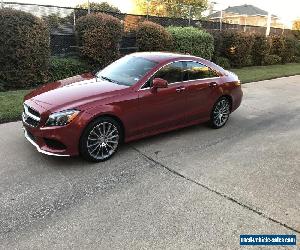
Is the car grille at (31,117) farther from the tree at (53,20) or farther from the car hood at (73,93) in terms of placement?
the tree at (53,20)

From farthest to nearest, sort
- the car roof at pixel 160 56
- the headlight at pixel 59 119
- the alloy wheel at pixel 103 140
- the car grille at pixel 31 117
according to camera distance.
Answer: the car roof at pixel 160 56
the alloy wheel at pixel 103 140
the car grille at pixel 31 117
the headlight at pixel 59 119

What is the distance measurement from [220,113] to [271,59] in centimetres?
1583

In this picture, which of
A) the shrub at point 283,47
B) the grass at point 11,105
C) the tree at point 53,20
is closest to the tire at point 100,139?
the grass at point 11,105

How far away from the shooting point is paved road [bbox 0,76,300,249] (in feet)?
12.1

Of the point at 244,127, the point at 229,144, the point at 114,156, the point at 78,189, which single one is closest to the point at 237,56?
the point at 244,127

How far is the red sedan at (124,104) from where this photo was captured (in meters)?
5.08

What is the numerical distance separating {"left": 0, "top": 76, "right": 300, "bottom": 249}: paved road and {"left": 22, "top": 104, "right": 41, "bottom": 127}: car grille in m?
0.58

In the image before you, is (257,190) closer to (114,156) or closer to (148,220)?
(148,220)

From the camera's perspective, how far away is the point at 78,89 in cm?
563

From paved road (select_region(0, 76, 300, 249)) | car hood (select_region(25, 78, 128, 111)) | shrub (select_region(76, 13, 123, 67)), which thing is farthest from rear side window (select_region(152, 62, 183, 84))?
shrub (select_region(76, 13, 123, 67))

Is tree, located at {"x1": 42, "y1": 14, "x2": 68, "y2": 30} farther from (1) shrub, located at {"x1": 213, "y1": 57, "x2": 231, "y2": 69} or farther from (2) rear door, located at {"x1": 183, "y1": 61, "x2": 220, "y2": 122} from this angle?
(1) shrub, located at {"x1": 213, "y1": 57, "x2": 231, "y2": 69}

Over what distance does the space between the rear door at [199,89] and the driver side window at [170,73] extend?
0.15 m

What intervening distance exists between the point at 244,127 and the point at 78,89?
3.86 meters

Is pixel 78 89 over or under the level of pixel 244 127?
over
